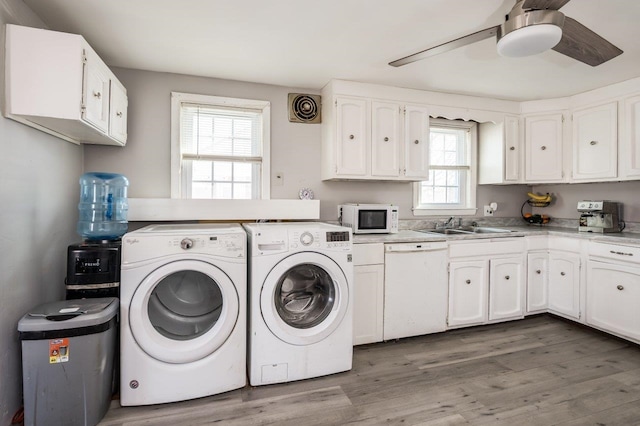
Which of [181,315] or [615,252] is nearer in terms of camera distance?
[181,315]

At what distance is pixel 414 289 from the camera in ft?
8.95

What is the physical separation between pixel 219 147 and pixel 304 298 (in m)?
1.55

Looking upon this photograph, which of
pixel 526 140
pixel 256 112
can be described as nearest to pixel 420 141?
pixel 526 140

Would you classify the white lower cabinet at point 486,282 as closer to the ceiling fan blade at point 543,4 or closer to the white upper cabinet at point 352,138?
the white upper cabinet at point 352,138

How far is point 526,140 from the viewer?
349 cm

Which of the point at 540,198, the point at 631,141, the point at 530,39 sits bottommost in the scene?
the point at 540,198

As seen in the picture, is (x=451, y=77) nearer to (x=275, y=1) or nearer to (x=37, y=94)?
(x=275, y=1)

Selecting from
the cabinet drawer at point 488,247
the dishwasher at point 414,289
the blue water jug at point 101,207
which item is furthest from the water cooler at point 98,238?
the cabinet drawer at point 488,247

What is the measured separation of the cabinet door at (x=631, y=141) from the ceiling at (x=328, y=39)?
26 cm

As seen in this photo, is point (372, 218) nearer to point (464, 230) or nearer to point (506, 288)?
point (464, 230)

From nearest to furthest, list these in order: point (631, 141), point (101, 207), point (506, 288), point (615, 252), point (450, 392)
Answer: point (450, 392) < point (101, 207) < point (615, 252) < point (631, 141) < point (506, 288)

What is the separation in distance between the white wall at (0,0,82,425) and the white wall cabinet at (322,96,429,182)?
2022 millimetres

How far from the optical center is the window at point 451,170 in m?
3.62

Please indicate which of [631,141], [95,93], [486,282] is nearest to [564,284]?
[486,282]
